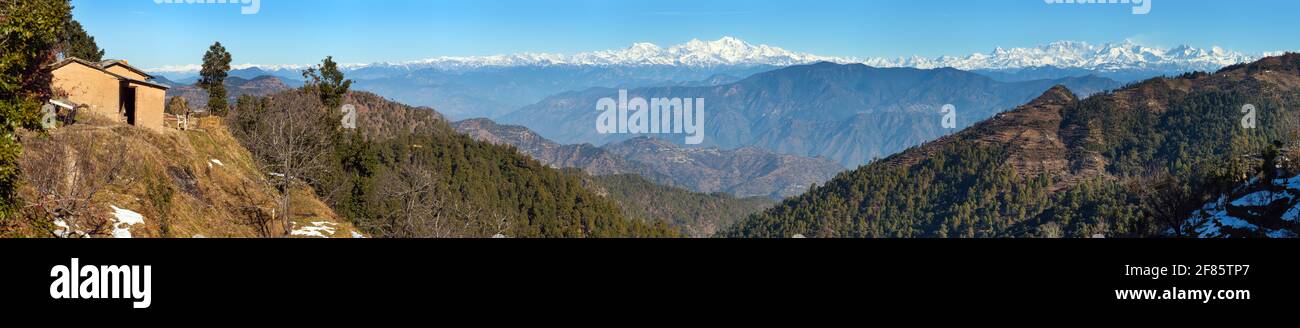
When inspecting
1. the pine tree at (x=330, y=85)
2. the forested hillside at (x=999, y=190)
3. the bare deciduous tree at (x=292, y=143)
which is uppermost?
the pine tree at (x=330, y=85)

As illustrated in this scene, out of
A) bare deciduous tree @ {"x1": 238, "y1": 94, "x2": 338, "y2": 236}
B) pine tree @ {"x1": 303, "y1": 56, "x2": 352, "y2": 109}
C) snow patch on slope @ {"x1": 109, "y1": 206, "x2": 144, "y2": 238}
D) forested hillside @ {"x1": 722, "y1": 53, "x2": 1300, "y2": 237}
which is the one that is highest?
pine tree @ {"x1": 303, "y1": 56, "x2": 352, "y2": 109}

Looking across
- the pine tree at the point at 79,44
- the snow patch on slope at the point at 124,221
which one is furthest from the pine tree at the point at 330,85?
the snow patch on slope at the point at 124,221

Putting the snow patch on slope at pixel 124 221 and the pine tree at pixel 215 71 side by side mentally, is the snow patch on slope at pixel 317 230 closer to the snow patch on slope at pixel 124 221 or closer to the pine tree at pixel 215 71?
the snow patch on slope at pixel 124 221

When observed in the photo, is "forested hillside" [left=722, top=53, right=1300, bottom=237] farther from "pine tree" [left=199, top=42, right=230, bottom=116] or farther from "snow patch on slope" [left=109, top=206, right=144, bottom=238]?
"snow patch on slope" [left=109, top=206, right=144, bottom=238]

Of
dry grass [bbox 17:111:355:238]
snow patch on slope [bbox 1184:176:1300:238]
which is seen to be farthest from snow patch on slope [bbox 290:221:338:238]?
snow patch on slope [bbox 1184:176:1300:238]

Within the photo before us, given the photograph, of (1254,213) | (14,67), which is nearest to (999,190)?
(1254,213)

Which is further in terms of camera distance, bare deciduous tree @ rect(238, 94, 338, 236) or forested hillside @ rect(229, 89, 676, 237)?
forested hillside @ rect(229, 89, 676, 237)

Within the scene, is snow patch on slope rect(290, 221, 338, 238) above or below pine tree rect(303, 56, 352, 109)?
below

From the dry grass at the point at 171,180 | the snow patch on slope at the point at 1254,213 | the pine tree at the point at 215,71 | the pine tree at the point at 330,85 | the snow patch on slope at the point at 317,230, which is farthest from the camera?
the pine tree at the point at 215,71

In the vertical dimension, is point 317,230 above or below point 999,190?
above

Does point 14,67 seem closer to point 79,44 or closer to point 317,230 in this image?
point 317,230

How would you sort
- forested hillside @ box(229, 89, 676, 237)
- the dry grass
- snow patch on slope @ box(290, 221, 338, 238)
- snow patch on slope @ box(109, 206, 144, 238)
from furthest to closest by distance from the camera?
1. forested hillside @ box(229, 89, 676, 237)
2. snow patch on slope @ box(290, 221, 338, 238)
3. the dry grass
4. snow patch on slope @ box(109, 206, 144, 238)
